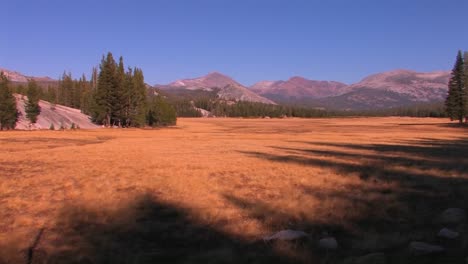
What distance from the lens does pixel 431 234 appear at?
11828 mm

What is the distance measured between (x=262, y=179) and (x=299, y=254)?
39.7 ft

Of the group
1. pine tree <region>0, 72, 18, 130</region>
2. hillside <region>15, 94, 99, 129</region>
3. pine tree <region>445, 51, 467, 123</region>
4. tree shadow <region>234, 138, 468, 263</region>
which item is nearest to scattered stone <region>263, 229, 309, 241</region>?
tree shadow <region>234, 138, 468, 263</region>

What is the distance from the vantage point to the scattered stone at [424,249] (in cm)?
970

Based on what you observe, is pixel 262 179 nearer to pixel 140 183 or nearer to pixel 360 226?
pixel 140 183

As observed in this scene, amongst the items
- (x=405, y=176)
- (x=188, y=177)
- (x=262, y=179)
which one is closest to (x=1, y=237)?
(x=188, y=177)

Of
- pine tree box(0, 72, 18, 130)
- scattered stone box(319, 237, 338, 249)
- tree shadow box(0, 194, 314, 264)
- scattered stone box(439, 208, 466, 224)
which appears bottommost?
tree shadow box(0, 194, 314, 264)

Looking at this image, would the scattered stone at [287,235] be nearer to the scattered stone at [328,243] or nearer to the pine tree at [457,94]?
the scattered stone at [328,243]

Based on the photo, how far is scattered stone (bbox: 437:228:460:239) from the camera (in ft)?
36.6

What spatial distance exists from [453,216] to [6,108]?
97.7 metres

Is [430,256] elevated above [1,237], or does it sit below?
above

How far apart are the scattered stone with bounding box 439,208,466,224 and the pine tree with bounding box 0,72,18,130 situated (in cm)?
9673

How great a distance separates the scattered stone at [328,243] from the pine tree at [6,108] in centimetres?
9569

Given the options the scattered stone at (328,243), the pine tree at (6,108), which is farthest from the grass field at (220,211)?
the pine tree at (6,108)

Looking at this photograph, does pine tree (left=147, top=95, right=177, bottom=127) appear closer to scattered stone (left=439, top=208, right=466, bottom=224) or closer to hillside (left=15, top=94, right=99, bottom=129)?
hillside (left=15, top=94, right=99, bottom=129)
